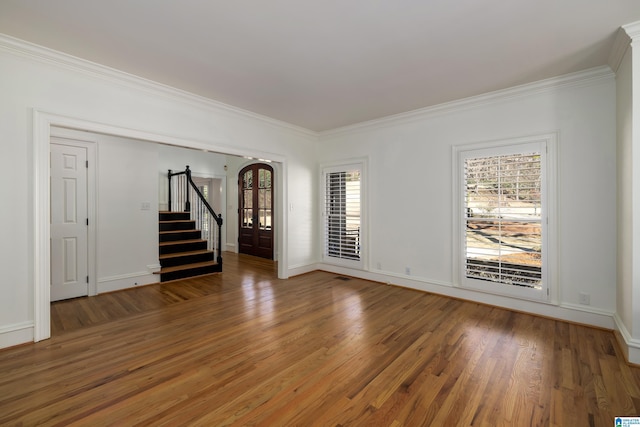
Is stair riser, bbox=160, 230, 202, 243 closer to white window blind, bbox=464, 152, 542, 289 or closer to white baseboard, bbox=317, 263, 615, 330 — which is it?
Answer: white baseboard, bbox=317, 263, 615, 330

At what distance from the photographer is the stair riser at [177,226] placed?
5.81 metres

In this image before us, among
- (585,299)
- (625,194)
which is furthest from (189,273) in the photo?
(625,194)

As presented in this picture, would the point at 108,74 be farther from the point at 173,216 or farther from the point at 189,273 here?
the point at 173,216

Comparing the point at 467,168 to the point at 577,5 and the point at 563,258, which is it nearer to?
the point at 563,258

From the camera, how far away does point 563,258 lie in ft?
10.7

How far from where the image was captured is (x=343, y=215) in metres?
5.38

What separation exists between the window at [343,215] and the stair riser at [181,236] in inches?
110

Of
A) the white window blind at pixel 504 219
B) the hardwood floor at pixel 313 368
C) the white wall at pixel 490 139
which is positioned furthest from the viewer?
the white window blind at pixel 504 219

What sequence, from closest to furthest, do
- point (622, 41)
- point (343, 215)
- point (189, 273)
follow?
point (622, 41), point (189, 273), point (343, 215)

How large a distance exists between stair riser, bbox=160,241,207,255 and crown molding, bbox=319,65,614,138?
3.68 metres

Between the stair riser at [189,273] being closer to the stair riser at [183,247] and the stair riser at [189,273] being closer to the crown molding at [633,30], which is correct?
the stair riser at [183,247]

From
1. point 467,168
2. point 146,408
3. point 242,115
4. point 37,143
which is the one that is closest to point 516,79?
point 467,168

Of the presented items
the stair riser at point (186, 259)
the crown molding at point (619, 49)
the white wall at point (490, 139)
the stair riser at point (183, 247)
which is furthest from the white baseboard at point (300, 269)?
the crown molding at point (619, 49)

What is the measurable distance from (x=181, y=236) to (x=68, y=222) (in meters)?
1.99
